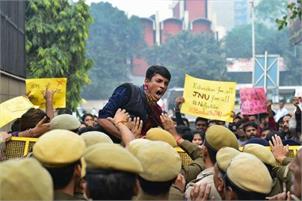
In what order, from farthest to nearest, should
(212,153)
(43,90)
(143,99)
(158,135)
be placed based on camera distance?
(43,90), (143,99), (158,135), (212,153)

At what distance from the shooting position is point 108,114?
5.29m

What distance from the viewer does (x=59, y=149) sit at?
11.2ft

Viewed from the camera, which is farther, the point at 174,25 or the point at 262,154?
the point at 174,25

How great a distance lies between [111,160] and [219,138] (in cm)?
148

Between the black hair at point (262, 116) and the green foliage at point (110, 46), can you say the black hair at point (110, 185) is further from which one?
the green foliage at point (110, 46)

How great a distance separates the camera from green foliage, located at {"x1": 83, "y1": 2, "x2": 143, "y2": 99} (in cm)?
7006

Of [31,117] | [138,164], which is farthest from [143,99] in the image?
[138,164]

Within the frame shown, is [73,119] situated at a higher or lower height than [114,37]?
lower

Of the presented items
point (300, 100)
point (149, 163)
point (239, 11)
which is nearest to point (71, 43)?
point (300, 100)

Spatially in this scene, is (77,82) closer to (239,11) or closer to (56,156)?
(56,156)

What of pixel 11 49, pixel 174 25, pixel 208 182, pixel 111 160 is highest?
pixel 174 25

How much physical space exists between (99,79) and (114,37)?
834 cm

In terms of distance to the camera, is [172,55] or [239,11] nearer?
[172,55]

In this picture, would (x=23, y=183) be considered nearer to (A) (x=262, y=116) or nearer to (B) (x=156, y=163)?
(B) (x=156, y=163)
